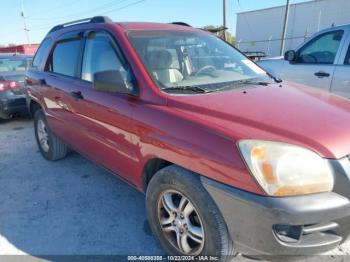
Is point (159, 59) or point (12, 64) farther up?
point (159, 59)

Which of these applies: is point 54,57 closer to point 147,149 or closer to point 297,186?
point 147,149

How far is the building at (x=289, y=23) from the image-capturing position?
28.2 m

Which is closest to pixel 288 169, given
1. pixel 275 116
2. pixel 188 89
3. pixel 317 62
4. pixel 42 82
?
pixel 275 116

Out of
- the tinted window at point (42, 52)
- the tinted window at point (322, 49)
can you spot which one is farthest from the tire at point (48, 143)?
the tinted window at point (322, 49)

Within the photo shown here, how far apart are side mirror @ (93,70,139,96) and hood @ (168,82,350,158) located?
399 millimetres

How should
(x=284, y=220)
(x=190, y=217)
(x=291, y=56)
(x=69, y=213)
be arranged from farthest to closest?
(x=291, y=56)
(x=69, y=213)
(x=190, y=217)
(x=284, y=220)

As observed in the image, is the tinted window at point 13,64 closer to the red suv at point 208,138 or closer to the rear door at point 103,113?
the red suv at point 208,138

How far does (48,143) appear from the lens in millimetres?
4652

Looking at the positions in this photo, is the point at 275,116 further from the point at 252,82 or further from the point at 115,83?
the point at 115,83

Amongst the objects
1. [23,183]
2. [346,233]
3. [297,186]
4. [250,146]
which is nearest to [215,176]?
[250,146]

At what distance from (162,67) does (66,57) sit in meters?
1.66

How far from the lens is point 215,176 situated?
196cm

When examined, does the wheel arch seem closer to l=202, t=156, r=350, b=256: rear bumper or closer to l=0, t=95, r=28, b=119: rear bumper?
l=202, t=156, r=350, b=256: rear bumper

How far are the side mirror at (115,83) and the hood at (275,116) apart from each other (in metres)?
0.40
